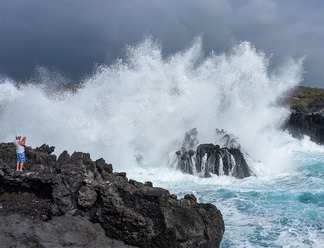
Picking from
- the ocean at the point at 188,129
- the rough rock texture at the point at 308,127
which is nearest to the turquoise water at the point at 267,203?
the ocean at the point at 188,129

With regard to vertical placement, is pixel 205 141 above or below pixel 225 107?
below

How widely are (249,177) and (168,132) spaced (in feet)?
26.9

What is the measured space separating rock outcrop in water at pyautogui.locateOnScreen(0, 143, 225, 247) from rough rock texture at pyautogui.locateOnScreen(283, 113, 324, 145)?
89.6ft

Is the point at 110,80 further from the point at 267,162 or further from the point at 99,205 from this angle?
the point at 99,205

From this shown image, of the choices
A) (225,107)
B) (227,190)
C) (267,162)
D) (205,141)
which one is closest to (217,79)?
(225,107)

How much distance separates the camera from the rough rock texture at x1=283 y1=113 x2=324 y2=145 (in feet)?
101

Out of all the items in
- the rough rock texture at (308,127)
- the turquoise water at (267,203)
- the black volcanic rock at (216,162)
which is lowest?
the turquoise water at (267,203)

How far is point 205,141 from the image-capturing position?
907 inches

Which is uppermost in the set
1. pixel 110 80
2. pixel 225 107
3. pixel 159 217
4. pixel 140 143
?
pixel 110 80

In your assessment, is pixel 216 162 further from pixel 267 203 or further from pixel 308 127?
pixel 308 127

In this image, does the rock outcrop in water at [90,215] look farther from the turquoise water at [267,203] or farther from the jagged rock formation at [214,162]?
the jagged rock formation at [214,162]

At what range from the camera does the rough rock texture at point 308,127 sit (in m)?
30.8

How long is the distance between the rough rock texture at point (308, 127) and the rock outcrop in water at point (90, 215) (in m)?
27.3

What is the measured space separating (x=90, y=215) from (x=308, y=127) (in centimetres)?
3135
